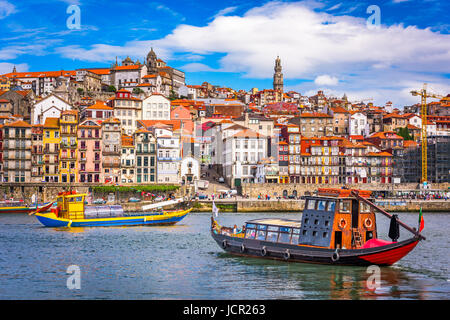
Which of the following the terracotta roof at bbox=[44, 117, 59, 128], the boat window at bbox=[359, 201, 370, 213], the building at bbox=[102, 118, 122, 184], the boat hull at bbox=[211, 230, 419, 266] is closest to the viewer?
the boat hull at bbox=[211, 230, 419, 266]

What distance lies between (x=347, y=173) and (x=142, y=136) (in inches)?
1471

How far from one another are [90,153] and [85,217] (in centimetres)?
3362

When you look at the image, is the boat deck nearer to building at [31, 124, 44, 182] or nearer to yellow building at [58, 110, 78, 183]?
yellow building at [58, 110, 78, 183]

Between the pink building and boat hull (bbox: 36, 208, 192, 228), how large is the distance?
32073mm

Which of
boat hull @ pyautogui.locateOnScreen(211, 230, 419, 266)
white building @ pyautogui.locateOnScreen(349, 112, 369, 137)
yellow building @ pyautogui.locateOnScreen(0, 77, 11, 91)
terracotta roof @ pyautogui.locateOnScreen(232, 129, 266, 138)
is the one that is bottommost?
boat hull @ pyautogui.locateOnScreen(211, 230, 419, 266)

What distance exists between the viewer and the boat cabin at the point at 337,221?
3011 centimetres

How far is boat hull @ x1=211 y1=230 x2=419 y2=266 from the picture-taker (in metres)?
28.7

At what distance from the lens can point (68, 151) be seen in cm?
8956

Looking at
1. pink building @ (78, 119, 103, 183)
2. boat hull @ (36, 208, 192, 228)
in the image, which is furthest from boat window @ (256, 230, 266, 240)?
pink building @ (78, 119, 103, 183)

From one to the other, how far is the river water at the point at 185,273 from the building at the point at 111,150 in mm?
45092

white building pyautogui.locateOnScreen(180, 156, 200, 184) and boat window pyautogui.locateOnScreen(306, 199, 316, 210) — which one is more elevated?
white building pyautogui.locateOnScreen(180, 156, 200, 184)

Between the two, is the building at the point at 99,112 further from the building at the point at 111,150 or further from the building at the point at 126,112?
the building at the point at 111,150
